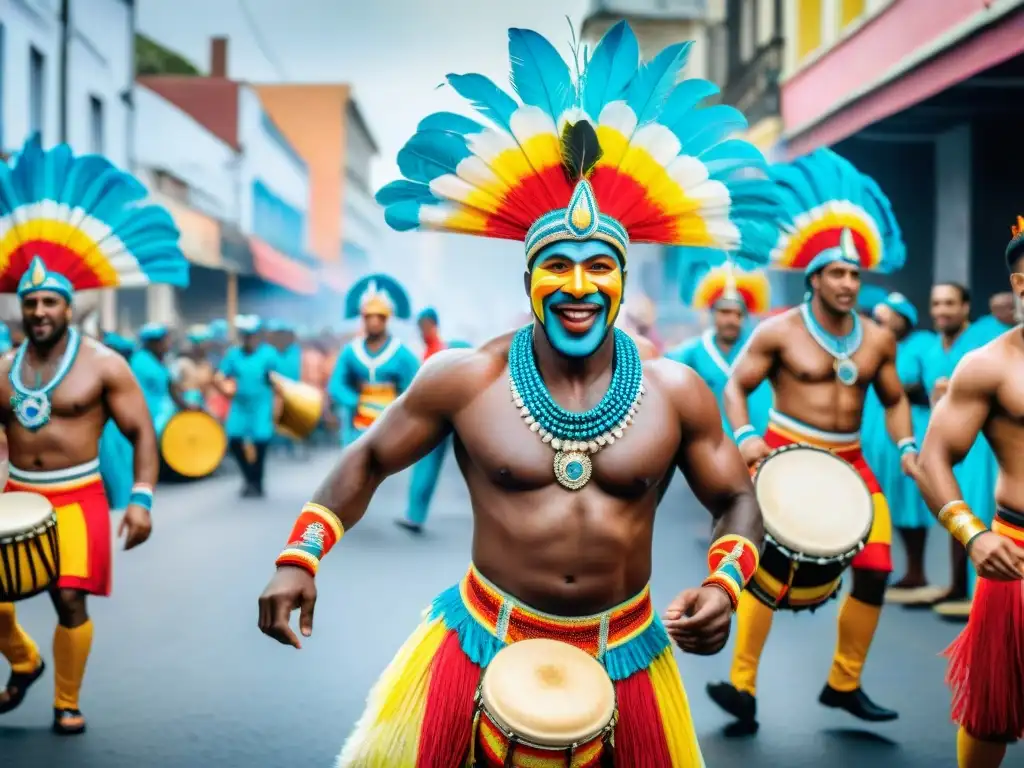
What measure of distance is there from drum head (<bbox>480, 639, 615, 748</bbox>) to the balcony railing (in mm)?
14349

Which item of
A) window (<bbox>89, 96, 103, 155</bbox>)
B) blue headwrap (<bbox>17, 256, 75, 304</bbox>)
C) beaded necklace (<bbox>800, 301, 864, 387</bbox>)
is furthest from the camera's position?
window (<bbox>89, 96, 103, 155</bbox>)

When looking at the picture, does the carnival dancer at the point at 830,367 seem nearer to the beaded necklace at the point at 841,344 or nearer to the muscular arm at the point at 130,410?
the beaded necklace at the point at 841,344

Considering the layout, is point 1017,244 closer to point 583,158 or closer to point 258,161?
point 583,158

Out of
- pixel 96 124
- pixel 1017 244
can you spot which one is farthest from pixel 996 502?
pixel 96 124

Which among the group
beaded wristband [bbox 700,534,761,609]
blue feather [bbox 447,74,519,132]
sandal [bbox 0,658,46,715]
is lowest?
sandal [bbox 0,658,46,715]

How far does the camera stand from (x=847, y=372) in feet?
18.7

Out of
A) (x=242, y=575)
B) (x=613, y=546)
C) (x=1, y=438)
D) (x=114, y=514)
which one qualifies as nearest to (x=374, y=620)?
(x=242, y=575)

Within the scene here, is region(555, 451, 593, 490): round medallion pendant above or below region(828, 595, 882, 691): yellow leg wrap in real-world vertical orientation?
above

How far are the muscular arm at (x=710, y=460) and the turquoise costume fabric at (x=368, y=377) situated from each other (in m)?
7.33

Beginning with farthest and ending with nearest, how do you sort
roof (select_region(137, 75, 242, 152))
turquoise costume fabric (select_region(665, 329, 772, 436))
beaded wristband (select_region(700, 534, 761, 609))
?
roof (select_region(137, 75, 242, 152)) → turquoise costume fabric (select_region(665, 329, 772, 436)) → beaded wristband (select_region(700, 534, 761, 609))

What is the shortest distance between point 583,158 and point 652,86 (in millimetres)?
304

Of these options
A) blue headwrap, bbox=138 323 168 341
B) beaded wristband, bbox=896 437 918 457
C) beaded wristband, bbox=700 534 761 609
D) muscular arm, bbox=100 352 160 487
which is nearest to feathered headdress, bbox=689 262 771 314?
beaded wristband, bbox=896 437 918 457

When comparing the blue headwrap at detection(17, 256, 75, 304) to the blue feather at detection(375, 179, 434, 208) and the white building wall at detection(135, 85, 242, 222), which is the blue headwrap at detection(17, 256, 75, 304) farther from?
the white building wall at detection(135, 85, 242, 222)

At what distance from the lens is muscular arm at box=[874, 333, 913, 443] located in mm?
5758
